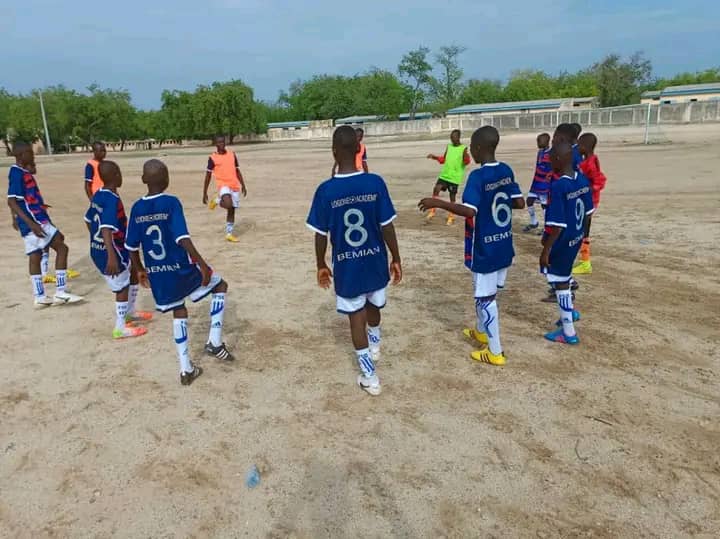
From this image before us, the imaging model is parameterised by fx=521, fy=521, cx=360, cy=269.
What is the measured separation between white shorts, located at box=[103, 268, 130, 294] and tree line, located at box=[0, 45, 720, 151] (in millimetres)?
61174

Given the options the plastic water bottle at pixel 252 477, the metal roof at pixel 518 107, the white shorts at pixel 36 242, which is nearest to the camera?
the plastic water bottle at pixel 252 477

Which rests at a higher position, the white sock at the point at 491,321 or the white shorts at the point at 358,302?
the white shorts at the point at 358,302

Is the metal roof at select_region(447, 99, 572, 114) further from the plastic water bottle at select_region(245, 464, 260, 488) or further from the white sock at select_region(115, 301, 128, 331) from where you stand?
the plastic water bottle at select_region(245, 464, 260, 488)

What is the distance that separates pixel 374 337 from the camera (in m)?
4.55

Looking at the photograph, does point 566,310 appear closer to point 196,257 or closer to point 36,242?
point 196,257

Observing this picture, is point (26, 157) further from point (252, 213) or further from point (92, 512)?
point (252, 213)

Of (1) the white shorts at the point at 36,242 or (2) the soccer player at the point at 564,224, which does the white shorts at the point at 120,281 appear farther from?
(2) the soccer player at the point at 564,224

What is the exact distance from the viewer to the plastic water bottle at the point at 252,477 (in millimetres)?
3131

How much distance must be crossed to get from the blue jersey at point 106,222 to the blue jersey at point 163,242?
3.15 feet

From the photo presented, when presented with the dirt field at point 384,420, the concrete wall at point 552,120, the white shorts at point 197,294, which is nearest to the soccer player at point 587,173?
the dirt field at point 384,420

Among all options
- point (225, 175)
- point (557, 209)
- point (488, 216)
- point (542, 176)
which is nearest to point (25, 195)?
point (225, 175)

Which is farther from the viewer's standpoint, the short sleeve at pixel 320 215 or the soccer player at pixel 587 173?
the soccer player at pixel 587 173

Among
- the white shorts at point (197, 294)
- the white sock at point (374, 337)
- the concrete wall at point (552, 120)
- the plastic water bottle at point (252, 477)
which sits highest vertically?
the concrete wall at point (552, 120)

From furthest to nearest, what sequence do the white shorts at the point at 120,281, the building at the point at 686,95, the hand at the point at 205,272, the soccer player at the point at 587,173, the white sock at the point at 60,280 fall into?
the building at the point at 686,95 < the soccer player at the point at 587,173 < the white sock at the point at 60,280 < the white shorts at the point at 120,281 < the hand at the point at 205,272
